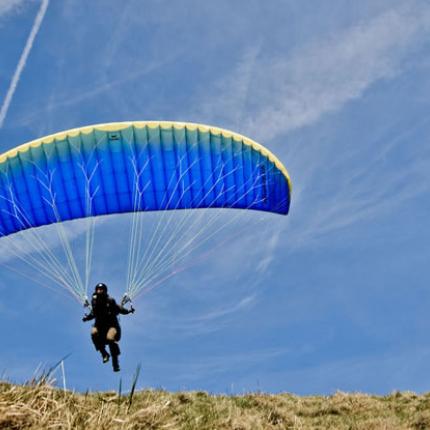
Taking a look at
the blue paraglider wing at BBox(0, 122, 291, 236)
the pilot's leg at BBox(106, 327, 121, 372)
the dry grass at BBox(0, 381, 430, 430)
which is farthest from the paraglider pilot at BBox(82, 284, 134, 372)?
the blue paraglider wing at BBox(0, 122, 291, 236)

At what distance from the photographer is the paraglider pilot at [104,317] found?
504 inches

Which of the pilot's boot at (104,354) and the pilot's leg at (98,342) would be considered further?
the pilot's boot at (104,354)

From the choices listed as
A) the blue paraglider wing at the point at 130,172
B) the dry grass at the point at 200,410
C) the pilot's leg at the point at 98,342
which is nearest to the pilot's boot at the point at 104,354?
the pilot's leg at the point at 98,342

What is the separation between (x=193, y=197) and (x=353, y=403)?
6709 millimetres

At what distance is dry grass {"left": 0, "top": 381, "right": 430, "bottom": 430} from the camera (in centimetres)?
398

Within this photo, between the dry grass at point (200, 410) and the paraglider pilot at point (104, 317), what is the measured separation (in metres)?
1.43

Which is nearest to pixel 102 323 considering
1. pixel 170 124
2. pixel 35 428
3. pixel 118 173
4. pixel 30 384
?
pixel 118 173

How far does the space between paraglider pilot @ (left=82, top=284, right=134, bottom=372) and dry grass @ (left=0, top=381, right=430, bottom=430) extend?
4.69 feet

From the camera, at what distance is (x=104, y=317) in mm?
12914

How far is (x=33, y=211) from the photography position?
15.3 meters

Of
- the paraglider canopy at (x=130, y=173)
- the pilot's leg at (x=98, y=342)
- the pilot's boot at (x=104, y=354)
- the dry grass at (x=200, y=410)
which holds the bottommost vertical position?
the dry grass at (x=200, y=410)

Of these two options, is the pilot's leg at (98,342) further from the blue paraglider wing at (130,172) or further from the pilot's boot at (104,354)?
the blue paraglider wing at (130,172)

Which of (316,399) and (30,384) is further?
(316,399)

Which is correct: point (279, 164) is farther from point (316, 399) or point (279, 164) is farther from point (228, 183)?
point (316, 399)
